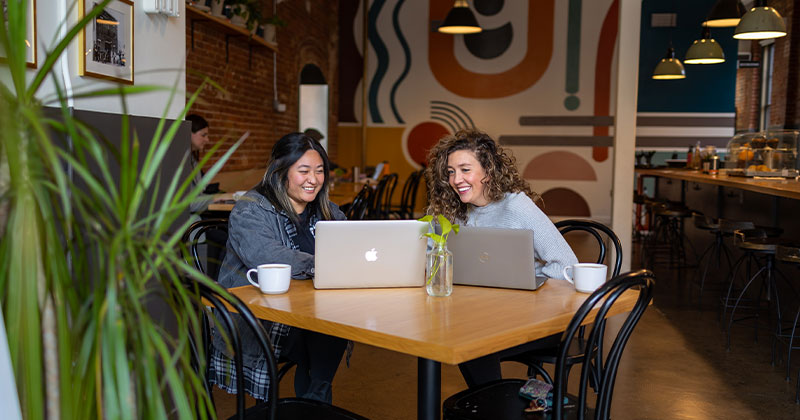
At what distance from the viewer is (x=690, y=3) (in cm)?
989

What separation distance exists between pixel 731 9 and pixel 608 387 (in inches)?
238

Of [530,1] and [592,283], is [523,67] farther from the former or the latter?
[592,283]

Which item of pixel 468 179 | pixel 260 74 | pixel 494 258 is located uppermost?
pixel 260 74

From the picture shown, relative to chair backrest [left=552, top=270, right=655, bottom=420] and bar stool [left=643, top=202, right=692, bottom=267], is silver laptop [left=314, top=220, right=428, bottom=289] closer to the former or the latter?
chair backrest [left=552, top=270, right=655, bottom=420]

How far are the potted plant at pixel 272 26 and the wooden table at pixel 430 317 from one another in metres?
5.06

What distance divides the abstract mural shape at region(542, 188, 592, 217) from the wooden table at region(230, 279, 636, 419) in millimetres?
8217

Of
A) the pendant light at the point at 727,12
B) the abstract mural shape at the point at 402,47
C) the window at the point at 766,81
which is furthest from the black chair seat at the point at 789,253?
the window at the point at 766,81

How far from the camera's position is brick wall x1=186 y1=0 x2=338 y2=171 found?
239 inches

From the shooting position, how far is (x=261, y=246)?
238cm

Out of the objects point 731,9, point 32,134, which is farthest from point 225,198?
point 731,9

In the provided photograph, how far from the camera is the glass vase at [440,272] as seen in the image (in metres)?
1.98

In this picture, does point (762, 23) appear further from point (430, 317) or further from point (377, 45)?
point (377, 45)

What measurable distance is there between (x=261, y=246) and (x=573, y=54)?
27.2 feet

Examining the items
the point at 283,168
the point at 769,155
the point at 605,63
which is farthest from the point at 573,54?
the point at 283,168
